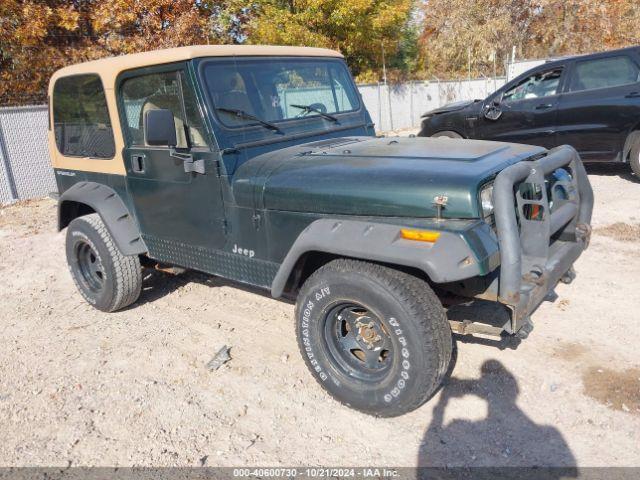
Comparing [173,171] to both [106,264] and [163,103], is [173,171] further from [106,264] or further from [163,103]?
[106,264]

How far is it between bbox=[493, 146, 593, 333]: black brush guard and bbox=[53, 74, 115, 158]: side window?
300cm

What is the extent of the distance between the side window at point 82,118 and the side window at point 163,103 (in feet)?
0.99

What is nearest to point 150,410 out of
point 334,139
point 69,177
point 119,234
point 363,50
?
point 119,234

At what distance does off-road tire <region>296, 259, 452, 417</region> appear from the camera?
2.61 m

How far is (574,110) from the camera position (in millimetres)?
7594

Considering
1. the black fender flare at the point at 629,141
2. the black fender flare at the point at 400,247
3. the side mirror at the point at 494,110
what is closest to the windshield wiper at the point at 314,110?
the black fender flare at the point at 400,247

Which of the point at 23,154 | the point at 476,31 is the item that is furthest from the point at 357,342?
the point at 476,31

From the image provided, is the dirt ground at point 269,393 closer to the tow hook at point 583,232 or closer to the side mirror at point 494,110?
the tow hook at point 583,232

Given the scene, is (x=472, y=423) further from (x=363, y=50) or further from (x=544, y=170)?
(x=363, y=50)

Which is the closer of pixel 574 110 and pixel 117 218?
pixel 117 218

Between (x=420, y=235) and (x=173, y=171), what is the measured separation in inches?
74.1

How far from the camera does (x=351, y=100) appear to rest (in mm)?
4316

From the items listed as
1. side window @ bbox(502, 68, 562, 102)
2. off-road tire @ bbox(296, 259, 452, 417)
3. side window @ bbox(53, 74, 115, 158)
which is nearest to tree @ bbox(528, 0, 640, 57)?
side window @ bbox(502, 68, 562, 102)

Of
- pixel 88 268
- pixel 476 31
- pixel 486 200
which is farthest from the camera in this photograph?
pixel 476 31
